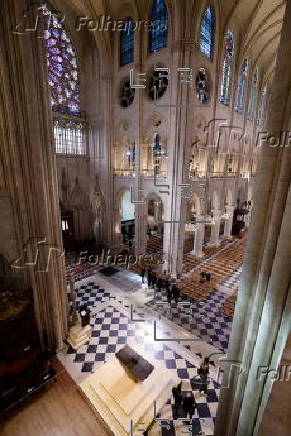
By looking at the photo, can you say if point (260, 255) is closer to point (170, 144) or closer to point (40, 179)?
point (40, 179)

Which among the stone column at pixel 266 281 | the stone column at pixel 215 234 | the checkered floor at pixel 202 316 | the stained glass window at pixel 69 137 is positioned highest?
the stained glass window at pixel 69 137

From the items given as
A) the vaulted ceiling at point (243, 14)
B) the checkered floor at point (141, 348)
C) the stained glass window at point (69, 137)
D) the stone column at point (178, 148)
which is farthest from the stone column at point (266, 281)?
the stained glass window at point (69, 137)

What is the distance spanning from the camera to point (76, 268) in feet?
44.4

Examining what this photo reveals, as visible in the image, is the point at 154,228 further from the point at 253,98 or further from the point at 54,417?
the point at 54,417

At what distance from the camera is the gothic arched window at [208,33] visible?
12.3 m

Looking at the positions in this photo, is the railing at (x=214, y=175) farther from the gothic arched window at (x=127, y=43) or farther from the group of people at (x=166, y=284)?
the gothic arched window at (x=127, y=43)

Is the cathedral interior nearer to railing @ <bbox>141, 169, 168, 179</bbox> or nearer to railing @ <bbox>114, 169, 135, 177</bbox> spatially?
railing @ <bbox>114, 169, 135, 177</bbox>

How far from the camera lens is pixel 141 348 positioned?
7.74m

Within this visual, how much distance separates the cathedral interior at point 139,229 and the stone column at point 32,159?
1.6 inches

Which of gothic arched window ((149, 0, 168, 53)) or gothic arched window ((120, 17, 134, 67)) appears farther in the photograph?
gothic arched window ((120, 17, 134, 67))

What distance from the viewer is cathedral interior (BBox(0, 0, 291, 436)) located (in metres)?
3.41

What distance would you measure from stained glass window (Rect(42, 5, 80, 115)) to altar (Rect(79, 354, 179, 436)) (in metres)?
15.4

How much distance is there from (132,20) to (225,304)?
1667 centimetres

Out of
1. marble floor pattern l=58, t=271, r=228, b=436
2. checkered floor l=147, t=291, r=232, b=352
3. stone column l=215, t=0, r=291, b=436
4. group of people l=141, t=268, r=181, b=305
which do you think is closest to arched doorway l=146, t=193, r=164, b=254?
group of people l=141, t=268, r=181, b=305
